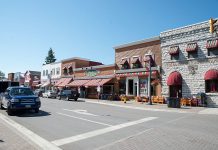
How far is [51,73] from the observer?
184 feet

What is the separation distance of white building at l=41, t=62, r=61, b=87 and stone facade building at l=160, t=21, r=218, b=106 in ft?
101

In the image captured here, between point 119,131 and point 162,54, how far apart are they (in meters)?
20.8

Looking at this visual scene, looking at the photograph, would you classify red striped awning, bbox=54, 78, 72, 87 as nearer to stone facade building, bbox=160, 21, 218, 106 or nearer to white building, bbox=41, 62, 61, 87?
white building, bbox=41, 62, 61, 87

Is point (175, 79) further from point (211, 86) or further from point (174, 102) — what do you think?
point (174, 102)

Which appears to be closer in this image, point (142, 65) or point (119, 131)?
point (119, 131)

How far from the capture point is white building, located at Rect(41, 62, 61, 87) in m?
53.0

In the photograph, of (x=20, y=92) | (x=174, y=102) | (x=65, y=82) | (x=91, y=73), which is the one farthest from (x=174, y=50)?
(x=65, y=82)

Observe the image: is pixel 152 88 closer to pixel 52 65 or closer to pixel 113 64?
pixel 113 64

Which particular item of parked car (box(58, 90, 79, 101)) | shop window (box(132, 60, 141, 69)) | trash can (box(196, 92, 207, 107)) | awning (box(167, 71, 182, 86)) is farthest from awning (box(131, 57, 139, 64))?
trash can (box(196, 92, 207, 107))

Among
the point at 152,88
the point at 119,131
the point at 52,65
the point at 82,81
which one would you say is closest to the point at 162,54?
the point at 152,88

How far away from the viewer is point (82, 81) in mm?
41594

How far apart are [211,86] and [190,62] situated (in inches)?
144

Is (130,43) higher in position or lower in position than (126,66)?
higher

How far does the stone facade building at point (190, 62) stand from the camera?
2394cm
